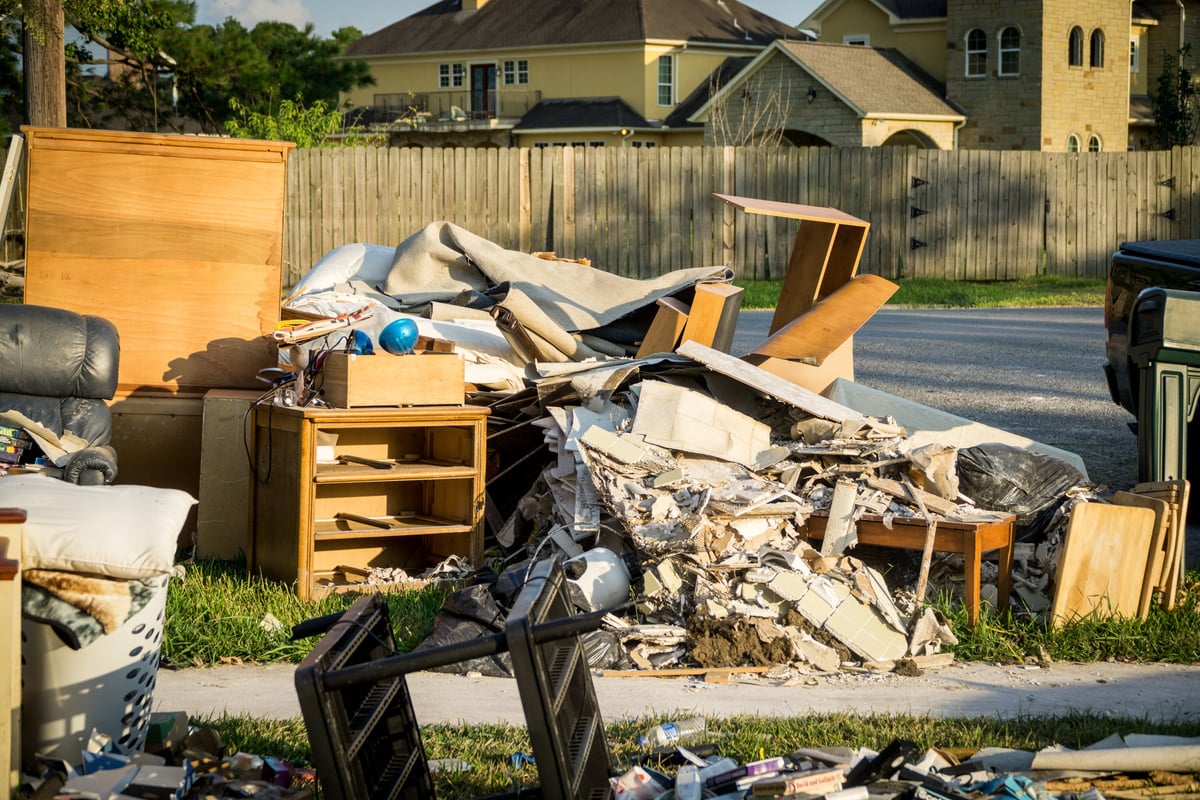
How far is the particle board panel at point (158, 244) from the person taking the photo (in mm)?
7062

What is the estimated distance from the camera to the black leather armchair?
6.55 m

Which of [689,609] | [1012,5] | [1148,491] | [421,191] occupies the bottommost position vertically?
[689,609]

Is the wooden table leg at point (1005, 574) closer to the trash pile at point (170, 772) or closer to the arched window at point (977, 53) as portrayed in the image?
the trash pile at point (170, 772)

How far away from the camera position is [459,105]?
49094mm

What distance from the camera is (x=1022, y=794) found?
11.4 ft

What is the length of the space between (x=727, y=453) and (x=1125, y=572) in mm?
1873

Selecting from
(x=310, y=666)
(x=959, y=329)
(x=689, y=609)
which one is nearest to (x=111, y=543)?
(x=310, y=666)

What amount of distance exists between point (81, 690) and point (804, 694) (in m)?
2.64

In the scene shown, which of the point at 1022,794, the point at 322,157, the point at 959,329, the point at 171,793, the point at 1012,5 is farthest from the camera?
the point at 1012,5

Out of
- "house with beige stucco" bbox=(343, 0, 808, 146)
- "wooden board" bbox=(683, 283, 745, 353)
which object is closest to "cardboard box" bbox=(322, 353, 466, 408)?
"wooden board" bbox=(683, 283, 745, 353)

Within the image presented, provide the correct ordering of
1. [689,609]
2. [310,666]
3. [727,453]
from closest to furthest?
[310,666] → [689,609] → [727,453]

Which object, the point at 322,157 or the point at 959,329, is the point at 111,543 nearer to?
the point at 959,329

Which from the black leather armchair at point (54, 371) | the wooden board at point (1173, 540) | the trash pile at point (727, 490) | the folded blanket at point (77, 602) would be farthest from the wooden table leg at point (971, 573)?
the black leather armchair at point (54, 371)

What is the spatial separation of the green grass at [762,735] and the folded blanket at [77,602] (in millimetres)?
609
